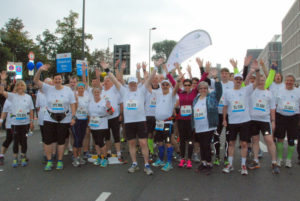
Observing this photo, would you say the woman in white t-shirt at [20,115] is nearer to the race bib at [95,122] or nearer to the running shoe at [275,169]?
the race bib at [95,122]

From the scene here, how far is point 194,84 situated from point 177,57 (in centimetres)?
214

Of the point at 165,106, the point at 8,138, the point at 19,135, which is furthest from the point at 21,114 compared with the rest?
the point at 165,106

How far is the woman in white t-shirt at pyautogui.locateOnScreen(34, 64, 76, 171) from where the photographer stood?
604 cm

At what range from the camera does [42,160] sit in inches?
273

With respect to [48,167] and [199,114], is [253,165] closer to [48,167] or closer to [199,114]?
[199,114]

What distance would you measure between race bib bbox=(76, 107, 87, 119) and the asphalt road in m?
1.18

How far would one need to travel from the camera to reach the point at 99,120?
6.24m

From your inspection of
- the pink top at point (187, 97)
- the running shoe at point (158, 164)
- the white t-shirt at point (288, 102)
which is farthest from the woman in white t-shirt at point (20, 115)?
the white t-shirt at point (288, 102)

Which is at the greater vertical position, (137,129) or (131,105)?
(131,105)

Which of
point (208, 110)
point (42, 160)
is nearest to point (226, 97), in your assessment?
point (208, 110)

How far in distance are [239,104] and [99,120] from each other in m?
3.04

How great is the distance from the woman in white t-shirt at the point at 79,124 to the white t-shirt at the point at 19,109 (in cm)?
113

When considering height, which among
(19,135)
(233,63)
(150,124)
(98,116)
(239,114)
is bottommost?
(19,135)

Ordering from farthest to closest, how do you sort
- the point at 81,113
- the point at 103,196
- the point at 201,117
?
the point at 81,113
the point at 201,117
the point at 103,196
